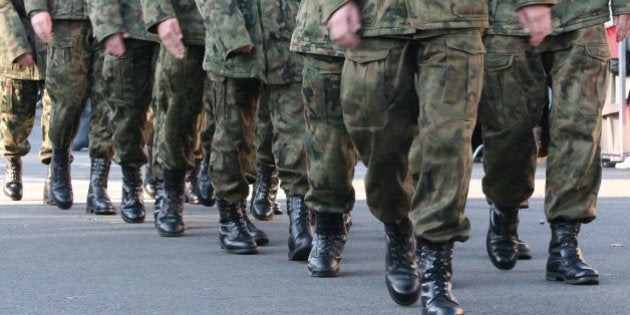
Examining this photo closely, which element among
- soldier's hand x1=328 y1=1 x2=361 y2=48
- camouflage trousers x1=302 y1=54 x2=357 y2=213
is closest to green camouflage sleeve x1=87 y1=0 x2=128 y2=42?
camouflage trousers x1=302 y1=54 x2=357 y2=213

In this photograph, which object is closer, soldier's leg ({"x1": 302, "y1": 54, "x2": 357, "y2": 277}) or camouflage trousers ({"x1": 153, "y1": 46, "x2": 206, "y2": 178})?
soldier's leg ({"x1": 302, "y1": 54, "x2": 357, "y2": 277})

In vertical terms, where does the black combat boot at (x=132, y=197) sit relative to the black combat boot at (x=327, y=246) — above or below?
below

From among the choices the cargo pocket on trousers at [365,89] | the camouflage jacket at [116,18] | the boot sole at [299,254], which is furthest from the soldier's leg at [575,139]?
the camouflage jacket at [116,18]

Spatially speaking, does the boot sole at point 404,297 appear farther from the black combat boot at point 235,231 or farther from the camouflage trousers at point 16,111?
the camouflage trousers at point 16,111

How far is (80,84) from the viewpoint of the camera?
912 cm

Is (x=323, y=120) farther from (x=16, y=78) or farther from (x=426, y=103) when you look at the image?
(x=16, y=78)

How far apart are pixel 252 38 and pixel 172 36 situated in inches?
18.8

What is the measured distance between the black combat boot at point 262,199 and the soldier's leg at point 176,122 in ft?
2.71

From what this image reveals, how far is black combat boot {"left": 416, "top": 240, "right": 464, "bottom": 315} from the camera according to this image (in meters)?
4.96

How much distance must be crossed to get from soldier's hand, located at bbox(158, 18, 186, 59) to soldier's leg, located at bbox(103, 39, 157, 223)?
1072 millimetres

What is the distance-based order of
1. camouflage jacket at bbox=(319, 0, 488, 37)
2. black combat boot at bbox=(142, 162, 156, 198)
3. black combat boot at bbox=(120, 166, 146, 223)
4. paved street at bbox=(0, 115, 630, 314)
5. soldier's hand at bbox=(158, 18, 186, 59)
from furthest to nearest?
black combat boot at bbox=(142, 162, 156, 198)
black combat boot at bbox=(120, 166, 146, 223)
soldier's hand at bbox=(158, 18, 186, 59)
paved street at bbox=(0, 115, 630, 314)
camouflage jacket at bbox=(319, 0, 488, 37)

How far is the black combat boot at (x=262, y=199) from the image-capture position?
8688 mm

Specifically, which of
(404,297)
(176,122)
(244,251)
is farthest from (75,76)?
(404,297)

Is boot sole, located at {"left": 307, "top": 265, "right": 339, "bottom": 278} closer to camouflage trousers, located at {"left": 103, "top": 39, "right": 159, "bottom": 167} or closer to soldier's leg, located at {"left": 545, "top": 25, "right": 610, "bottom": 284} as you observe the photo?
soldier's leg, located at {"left": 545, "top": 25, "right": 610, "bottom": 284}
